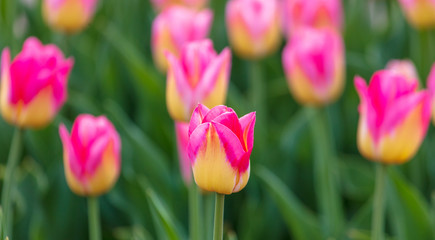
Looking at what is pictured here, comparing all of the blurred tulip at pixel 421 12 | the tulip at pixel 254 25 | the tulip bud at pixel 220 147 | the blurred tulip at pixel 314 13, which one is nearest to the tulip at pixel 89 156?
the tulip bud at pixel 220 147

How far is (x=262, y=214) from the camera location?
1289 mm

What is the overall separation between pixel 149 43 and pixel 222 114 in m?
1.27

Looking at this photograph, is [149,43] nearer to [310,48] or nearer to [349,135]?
[349,135]

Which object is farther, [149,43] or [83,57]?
[149,43]

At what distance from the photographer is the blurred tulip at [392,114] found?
2.76 ft

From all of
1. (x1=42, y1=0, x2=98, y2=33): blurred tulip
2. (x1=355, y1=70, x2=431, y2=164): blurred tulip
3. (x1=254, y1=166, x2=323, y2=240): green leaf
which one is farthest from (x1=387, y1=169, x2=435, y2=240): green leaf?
(x1=42, y1=0, x2=98, y2=33): blurred tulip

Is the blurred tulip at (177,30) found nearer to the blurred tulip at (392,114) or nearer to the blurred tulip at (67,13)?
the blurred tulip at (67,13)

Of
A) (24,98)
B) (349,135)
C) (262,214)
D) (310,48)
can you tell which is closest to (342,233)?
(262,214)

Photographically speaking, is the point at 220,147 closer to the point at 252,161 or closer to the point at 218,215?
the point at 218,215

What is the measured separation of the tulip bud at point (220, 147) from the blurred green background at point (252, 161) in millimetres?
252

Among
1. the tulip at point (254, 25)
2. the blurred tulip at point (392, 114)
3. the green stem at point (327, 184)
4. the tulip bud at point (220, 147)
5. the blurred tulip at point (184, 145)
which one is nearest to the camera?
the tulip bud at point (220, 147)

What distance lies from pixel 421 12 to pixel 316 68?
0.39 meters

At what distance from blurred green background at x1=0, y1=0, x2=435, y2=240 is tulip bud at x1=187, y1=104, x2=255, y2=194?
25 cm

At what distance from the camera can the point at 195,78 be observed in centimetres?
90
